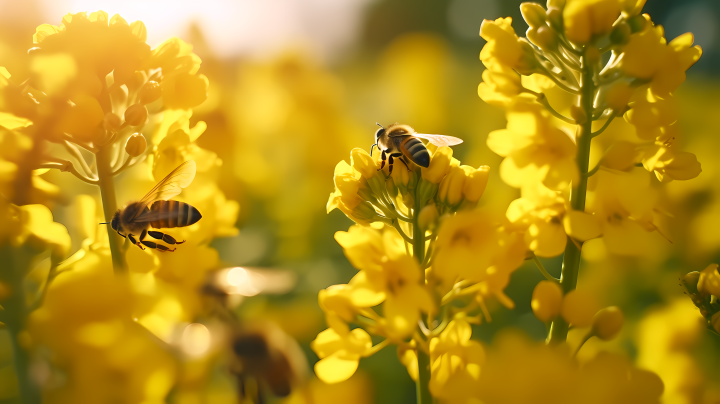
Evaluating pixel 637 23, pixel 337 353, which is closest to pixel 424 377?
pixel 337 353

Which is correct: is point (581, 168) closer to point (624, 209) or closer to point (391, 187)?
point (624, 209)

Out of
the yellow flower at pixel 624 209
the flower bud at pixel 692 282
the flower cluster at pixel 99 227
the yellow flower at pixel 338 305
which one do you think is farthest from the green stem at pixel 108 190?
the flower bud at pixel 692 282

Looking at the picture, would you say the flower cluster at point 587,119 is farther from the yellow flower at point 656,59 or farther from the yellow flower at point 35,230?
the yellow flower at point 35,230

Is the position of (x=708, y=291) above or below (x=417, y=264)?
below

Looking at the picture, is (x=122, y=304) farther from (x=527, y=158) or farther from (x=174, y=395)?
(x=527, y=158)

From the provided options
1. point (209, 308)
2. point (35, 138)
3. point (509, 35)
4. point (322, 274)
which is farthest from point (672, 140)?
point (322, 274)

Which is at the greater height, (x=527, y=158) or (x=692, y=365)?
(x=527, y=158)

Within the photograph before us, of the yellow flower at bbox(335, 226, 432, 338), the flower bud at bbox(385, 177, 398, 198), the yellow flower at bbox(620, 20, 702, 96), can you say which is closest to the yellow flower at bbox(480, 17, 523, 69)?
the yellow flower at bbox(620, 20, 702, 96)

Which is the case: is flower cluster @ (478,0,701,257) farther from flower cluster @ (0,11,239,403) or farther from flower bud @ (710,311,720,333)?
flower cluster @ (0,11,239,403)

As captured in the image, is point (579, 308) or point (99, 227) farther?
point (99, 227)
